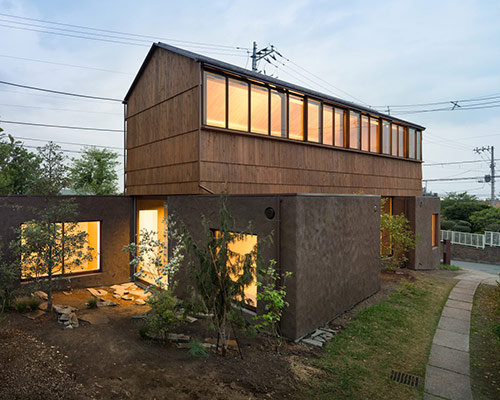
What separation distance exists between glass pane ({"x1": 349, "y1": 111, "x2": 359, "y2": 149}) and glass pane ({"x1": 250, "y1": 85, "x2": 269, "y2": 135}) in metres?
4.64

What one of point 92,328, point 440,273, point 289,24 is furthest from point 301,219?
point 289,24

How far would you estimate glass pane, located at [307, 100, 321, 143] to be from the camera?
418 inches

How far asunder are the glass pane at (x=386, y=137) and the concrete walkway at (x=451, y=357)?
726cm

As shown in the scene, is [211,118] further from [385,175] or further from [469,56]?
[469,56]

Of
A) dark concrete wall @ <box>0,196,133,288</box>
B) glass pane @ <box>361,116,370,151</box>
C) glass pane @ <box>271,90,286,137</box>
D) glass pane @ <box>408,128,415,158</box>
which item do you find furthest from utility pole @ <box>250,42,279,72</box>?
dark concrete wall @ <box>0,196,133,288</box>

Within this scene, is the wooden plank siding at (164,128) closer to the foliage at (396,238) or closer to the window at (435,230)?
the foliage at (396,238)

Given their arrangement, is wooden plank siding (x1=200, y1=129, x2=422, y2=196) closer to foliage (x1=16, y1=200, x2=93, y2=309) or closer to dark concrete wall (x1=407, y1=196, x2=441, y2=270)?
dark concrete wall (x1=407, y1=196, x2=441, y2=270)

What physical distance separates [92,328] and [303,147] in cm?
794

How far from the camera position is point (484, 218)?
89.3 ft

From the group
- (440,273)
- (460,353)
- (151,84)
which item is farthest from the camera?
(440,273)

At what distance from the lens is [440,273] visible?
13.6m

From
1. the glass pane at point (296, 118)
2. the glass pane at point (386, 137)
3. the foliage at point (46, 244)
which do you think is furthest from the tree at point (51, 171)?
the glass pane at point (386, 137)

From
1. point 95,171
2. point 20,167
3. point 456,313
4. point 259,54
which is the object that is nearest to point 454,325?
point 456,313

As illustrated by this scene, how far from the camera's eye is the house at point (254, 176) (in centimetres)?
639
